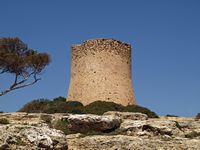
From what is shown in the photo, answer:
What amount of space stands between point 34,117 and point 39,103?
2184cm

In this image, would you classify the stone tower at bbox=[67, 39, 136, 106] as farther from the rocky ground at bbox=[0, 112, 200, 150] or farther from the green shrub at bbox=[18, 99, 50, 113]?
the rocky ground at bbox=[0, 112, 200, 150]

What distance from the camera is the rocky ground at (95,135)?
22.6 feet

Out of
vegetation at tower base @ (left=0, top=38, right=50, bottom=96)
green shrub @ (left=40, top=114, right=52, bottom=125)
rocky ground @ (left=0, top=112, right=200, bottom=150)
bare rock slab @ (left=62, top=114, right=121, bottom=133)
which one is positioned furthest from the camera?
vegetation at tower base @ (left=0, top=38, right=50, bottom=96)

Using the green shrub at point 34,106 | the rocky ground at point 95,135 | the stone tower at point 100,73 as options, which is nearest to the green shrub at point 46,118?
the rocky ground at point 95,135

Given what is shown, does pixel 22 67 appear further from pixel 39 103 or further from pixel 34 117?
pixel 34 117

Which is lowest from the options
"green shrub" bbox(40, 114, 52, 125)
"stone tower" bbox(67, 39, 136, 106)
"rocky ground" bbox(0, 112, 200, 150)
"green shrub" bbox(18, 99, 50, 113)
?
"rocky ground" bbox(0, 112, 200, 150)

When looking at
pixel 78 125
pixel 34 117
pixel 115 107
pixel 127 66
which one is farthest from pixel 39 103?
pixel 78 125

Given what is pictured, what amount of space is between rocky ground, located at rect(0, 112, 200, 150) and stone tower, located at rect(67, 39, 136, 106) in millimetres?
25700

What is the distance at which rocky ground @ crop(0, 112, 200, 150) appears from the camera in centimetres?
690

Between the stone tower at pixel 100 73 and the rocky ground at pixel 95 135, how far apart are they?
25.7 m

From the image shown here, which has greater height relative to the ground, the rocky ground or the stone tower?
the stone tower

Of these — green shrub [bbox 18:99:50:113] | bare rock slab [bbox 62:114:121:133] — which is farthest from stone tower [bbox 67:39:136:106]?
bare rock slab [bbox 62:114:121:133]

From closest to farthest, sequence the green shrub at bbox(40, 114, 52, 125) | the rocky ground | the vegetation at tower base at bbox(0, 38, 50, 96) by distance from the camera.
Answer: the rocky ground < the green shrub at bbox(40, 114, 52, 125) < the vegetation at tower base at bbox(0, 38, 50, 96)

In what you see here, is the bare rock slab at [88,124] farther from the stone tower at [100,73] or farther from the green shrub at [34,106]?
the stone tower at [100,73]
